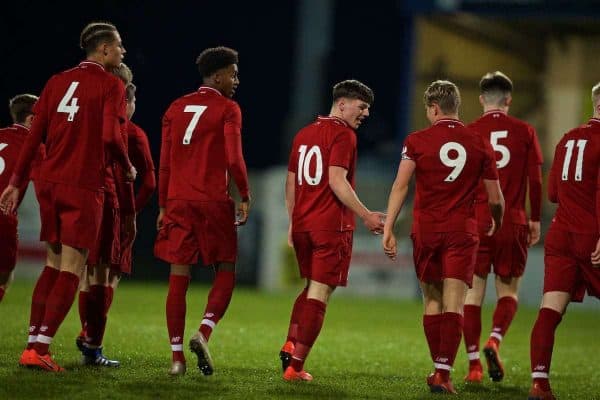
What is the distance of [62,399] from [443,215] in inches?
111

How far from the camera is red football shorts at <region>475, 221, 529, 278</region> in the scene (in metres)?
8.86

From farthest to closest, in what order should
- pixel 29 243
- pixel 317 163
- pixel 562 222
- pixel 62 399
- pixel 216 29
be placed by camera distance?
1. pixel 216 29
2. pixel 29 243
3. pixel 317 163
4. pixel 562 222
5. pixel 62 399

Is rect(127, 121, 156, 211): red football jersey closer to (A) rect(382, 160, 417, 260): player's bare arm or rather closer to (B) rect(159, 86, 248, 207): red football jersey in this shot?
(B) rect(159, 86, 248, 207): red football jersey

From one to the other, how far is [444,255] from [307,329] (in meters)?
1.07

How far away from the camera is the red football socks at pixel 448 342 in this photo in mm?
7328

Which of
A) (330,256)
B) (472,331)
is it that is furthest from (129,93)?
(472,331)

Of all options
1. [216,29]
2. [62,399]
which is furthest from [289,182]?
[216,29]

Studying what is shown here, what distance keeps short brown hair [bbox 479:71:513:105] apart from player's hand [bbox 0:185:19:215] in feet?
12.7

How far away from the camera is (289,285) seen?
1914 cm

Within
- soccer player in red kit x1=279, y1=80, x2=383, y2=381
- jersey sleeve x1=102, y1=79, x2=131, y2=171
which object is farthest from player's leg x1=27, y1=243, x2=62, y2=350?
soccer player in red kit x1=279, y1=80, x2=383, y2=381

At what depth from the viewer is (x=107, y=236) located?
7.84 m

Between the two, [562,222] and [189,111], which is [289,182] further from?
[562,222]

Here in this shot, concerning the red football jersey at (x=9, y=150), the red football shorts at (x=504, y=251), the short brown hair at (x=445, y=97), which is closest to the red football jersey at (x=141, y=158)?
the red football jersey at (x=9, y=150)

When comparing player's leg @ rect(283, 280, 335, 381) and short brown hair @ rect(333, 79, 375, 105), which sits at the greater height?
short brown hair @ rect(333, 79, 375, 105)
